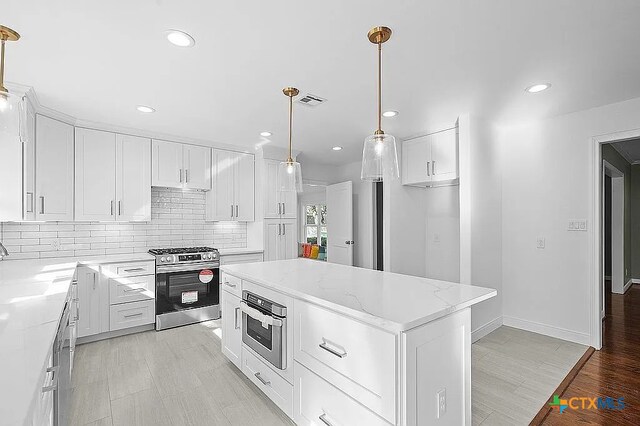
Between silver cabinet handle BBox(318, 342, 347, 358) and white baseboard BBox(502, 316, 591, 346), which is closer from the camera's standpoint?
silver cabinet handle BBox(318, 342, 347, 358)

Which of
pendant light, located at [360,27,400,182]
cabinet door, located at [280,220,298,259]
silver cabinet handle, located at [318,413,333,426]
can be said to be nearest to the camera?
silver cabinet handle, located at [318,413,333,426]

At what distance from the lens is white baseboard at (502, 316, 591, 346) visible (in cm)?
334

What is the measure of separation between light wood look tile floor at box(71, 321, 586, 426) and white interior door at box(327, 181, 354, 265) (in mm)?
2651

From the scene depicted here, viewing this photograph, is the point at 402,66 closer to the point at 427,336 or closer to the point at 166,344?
the point at 427,336

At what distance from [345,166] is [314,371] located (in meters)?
4.92

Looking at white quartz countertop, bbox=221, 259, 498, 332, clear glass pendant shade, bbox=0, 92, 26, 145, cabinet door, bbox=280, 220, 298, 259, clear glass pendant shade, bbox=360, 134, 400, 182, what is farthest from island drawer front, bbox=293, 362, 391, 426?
Result: cabinet door, bbox=280, 220, 298, 259

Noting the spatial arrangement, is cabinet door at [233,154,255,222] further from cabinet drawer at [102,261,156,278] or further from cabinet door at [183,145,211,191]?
cabinet drawer at [102,261,156,278]

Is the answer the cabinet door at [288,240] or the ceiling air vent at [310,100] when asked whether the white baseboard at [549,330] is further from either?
the ceiling air vent at [310,100]

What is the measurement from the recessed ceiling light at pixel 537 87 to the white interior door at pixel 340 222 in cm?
315

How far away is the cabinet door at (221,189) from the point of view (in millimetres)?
4586

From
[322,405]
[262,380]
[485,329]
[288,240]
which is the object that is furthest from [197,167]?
[485,329]

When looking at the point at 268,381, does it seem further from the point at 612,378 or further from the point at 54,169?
the point at 54,169

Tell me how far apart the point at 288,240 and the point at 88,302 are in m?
2.64

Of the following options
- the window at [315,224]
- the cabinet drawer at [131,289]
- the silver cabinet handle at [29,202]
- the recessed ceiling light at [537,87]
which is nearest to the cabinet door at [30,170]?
the silver cabinet handle at [29,202]
